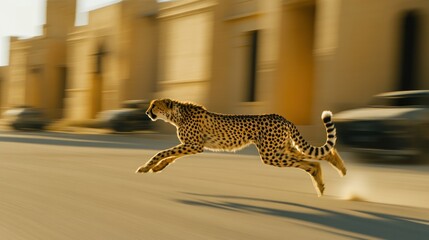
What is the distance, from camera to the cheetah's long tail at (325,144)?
643 centimetres

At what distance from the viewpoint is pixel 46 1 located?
183 feet

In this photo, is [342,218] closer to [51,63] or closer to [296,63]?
[296,63]

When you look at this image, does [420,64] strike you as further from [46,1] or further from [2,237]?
[46,1]

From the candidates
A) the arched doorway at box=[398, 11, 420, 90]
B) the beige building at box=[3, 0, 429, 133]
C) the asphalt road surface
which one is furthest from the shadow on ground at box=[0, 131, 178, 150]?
the asphalt road surface

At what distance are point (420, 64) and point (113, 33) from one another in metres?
23.5

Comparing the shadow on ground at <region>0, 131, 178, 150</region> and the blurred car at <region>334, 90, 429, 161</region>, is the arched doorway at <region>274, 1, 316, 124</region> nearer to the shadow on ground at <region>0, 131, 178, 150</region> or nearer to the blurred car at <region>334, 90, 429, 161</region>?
the shadow on ground at <region>0, 131, 178, 150</region>

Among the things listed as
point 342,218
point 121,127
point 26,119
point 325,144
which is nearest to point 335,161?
point 325,144

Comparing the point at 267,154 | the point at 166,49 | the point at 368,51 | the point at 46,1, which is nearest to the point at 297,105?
the point at 368,51

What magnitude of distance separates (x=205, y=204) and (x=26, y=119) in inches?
1345

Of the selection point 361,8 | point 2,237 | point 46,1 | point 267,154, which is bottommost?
point 2,237

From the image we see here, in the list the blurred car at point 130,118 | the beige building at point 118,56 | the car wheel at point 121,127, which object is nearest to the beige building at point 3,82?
the beige building at point 118,56

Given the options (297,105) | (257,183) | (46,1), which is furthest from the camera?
(46,1)

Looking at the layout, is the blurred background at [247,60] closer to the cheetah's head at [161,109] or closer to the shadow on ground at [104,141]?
the shadow on ground at [104,141]

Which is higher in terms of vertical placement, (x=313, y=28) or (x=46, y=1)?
(x=46, y=1)
